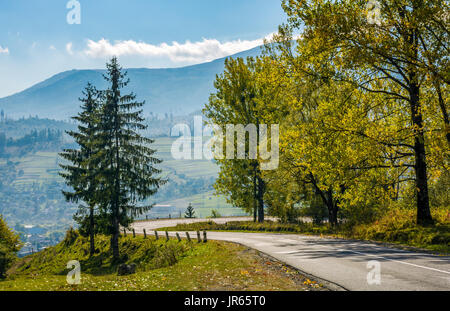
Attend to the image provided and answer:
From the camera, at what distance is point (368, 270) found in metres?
10.8

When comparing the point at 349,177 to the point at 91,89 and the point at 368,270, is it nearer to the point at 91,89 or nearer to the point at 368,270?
A: the point at 368,270

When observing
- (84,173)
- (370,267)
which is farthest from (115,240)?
(370,267)

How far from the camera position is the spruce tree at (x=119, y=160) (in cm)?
3372

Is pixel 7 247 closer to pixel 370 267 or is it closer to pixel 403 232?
pixel 403 232

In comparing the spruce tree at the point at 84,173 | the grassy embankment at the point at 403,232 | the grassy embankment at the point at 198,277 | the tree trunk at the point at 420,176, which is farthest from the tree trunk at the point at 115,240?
the tree trunk at the point at 420,176

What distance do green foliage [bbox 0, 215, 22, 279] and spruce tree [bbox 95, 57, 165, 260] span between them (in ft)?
33.5

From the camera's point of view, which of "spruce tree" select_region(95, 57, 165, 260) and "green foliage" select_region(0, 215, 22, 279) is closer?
"spruce tree" select_region(95, 57, 165, 260)

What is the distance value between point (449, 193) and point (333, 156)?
28.3 feet

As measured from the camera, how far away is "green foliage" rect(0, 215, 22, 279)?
33981 millimetres

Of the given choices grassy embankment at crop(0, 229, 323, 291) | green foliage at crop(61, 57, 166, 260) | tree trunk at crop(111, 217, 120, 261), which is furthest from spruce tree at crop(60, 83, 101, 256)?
grassy embankment at crop(0, 229, 323, 291)

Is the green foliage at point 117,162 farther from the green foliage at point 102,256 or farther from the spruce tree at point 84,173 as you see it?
the green foliage at point 102,256

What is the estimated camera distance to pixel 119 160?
33.7 m

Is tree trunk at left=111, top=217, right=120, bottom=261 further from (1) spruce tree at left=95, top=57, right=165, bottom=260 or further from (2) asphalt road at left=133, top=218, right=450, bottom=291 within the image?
(2) asphalt road at left=133, top=218, right=450, bottom=291

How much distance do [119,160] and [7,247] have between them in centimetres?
1589
